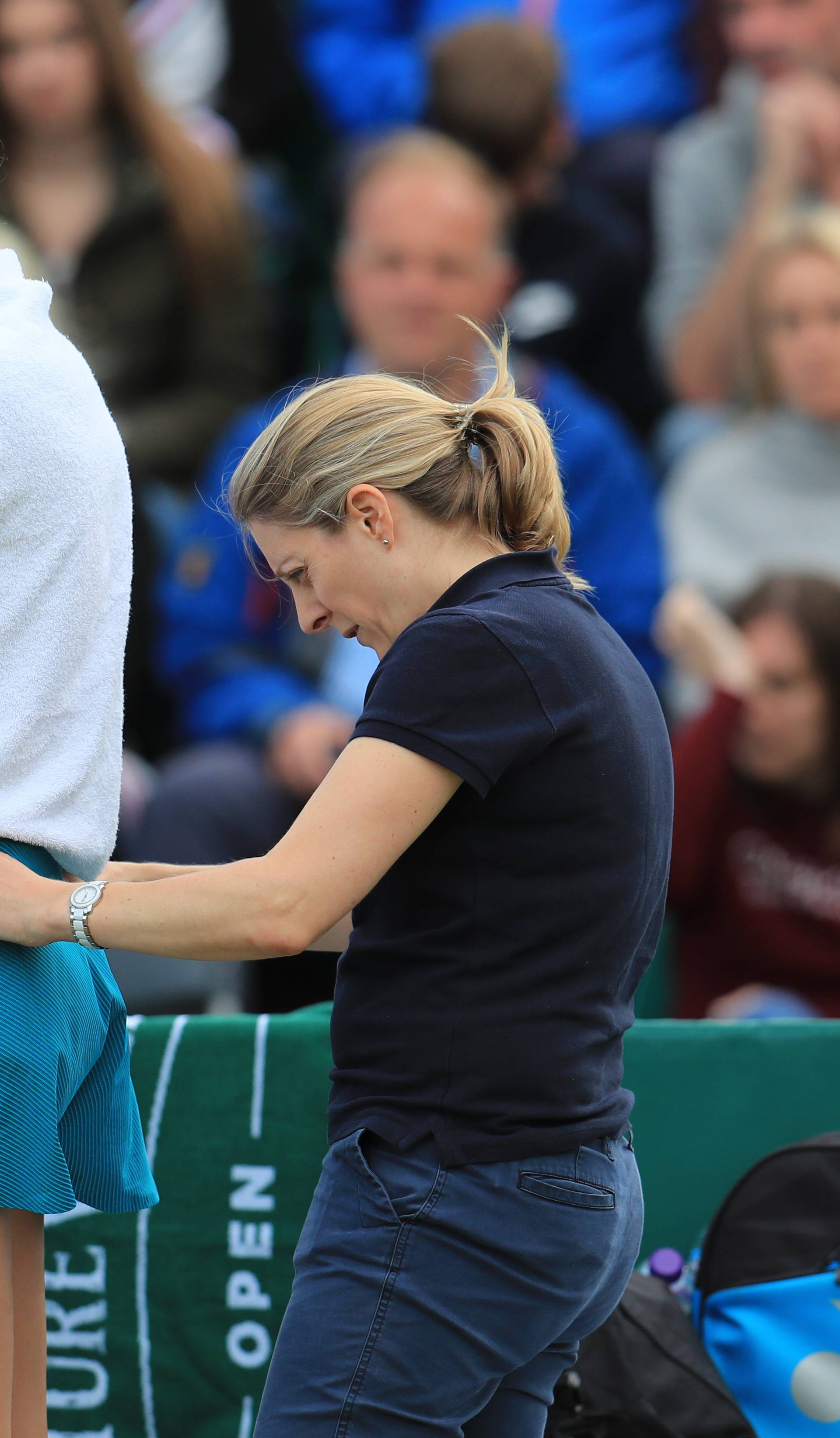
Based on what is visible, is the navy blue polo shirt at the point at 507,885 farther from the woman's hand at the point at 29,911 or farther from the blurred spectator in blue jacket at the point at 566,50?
the blurred spectator in blue jacket at the point at 566,50

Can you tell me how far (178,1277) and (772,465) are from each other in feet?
8.83

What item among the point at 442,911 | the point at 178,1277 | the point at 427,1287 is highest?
the point at 442,911

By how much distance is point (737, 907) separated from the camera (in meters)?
3.40

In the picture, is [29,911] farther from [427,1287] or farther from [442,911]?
[427,1287]

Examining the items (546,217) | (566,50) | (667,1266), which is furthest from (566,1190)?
(566,50)

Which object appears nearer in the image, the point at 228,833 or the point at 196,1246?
the point at 196,1246

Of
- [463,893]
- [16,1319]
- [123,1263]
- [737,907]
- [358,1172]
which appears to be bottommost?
[737,907]

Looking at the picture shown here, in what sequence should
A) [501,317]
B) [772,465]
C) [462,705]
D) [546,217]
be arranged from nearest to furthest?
1. [462,705]
2. [501,317]
3. [772,465]
4. [546,217]

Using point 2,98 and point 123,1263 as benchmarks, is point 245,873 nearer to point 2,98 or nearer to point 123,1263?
point 123,1263

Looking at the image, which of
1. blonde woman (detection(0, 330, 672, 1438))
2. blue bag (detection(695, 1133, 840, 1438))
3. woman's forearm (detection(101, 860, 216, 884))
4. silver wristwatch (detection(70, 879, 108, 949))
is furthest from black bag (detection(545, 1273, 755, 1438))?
silver wristwatch (detection(70, 879, 108, 949))

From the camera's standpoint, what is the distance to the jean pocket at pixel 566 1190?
4.93 feet

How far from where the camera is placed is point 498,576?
1.55m

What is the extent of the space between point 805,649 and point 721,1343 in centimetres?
163

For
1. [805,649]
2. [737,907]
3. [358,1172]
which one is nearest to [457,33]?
[805,649]
